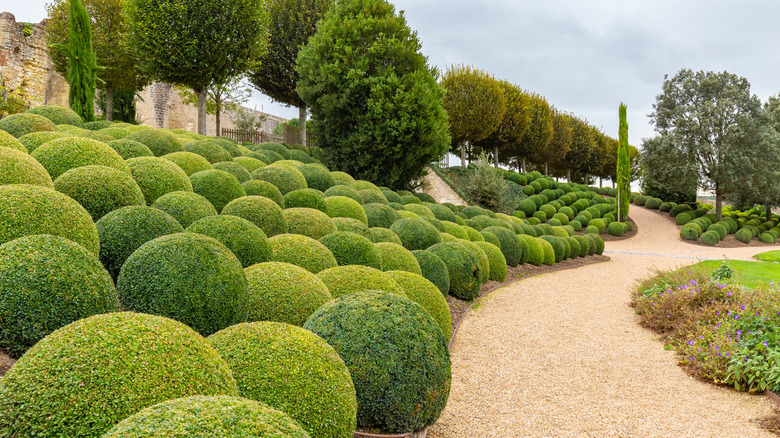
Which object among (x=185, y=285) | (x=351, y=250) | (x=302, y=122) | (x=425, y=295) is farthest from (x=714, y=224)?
(x=185, y=285)

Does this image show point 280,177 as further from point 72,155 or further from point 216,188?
point 72,155

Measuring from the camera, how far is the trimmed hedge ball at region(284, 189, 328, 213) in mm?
7734

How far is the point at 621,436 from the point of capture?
13.9ft

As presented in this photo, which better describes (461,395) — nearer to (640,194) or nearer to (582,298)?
(582,298)

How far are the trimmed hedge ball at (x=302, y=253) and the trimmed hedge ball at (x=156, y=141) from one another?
421 centimetres

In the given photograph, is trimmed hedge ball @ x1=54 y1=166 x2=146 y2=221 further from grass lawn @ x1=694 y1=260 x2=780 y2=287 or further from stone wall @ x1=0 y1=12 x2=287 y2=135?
stone wall @ x1=0 y1=12 x2=287 y2=135

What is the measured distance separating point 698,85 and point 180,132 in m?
27.8

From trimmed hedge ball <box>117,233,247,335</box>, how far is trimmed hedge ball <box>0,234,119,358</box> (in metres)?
0.41

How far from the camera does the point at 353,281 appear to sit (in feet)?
16.3

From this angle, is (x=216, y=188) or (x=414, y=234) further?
(x=414, y=234)

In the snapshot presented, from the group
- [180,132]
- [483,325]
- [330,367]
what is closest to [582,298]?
[483,325]

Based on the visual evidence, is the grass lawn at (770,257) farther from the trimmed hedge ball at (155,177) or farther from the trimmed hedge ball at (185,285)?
the trimmed hedge ball at (185,285)

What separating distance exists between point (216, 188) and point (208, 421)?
209 inches

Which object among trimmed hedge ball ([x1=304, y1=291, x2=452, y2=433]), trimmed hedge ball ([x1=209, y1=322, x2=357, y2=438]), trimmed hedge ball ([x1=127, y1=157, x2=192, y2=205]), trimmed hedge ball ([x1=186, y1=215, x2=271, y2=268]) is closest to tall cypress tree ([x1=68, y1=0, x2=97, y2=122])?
trimmed hedge ball ([x1=127, y1=157, x2=192, y2=205])
